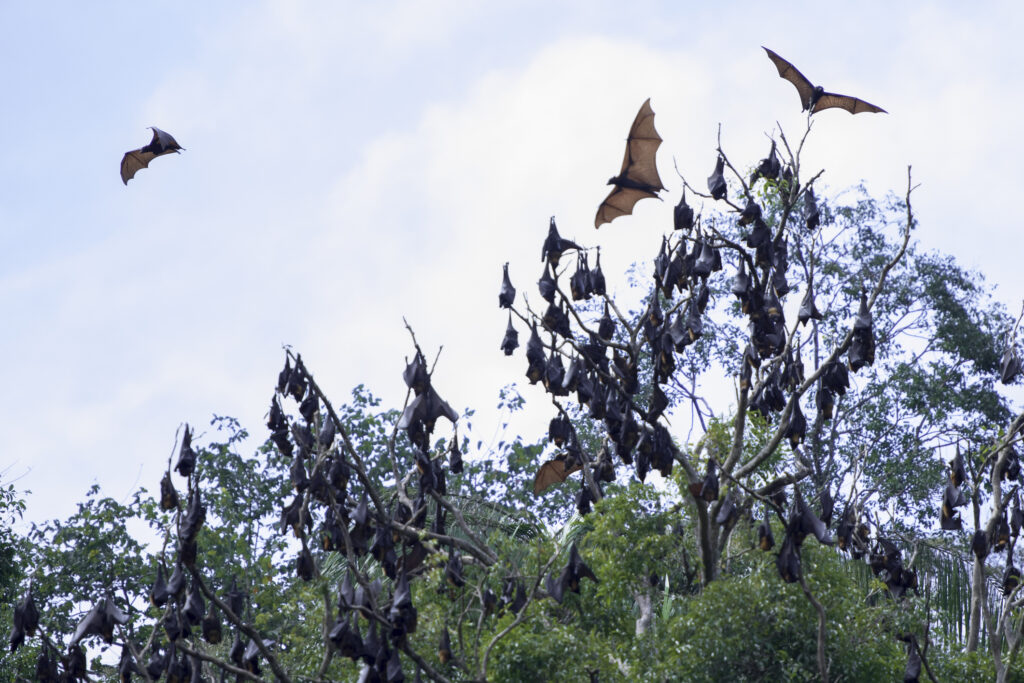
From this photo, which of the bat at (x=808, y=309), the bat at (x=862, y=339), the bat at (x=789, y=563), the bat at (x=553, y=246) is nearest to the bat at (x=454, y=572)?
the bat at (x=789, y=563)

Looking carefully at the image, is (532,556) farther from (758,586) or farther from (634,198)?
(634,198)

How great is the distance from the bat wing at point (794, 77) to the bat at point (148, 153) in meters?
5.76

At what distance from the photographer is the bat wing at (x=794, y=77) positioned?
36.1 feet

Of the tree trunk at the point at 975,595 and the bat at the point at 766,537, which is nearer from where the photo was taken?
the bat at the point at 766,537

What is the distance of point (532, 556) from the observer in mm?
10062

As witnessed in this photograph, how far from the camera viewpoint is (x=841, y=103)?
1132 cm

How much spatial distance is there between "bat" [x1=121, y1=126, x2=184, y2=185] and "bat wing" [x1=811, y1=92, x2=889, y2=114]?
20.2ft

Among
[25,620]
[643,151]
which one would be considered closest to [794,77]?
[643,151]

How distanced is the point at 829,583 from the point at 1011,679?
2.05 meters

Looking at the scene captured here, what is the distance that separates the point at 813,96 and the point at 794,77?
0.28 meters

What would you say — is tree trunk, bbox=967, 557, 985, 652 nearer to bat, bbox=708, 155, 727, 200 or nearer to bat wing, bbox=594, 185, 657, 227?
bat, bbox=708, 155, 727, 200

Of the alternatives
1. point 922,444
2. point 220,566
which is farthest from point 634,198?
point 922,444

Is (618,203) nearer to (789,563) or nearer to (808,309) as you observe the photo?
(808,309)

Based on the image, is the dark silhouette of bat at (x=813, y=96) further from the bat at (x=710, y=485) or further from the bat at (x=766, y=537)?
the bat at (x=766, y=537)
